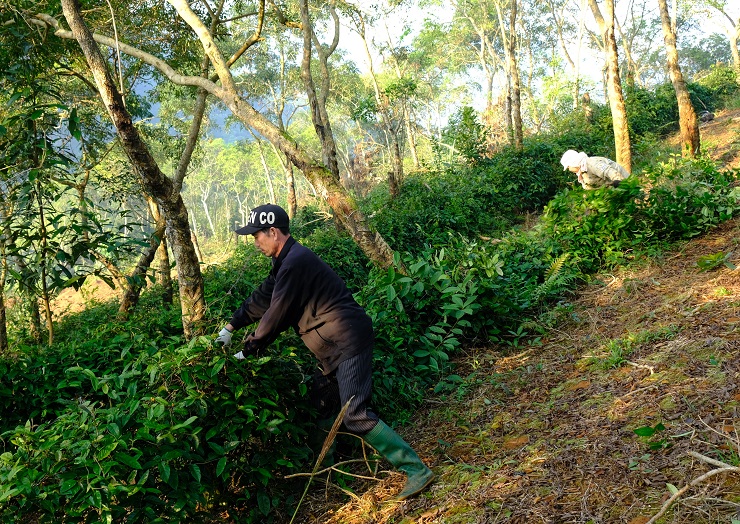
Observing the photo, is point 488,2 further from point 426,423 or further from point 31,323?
point 426,423

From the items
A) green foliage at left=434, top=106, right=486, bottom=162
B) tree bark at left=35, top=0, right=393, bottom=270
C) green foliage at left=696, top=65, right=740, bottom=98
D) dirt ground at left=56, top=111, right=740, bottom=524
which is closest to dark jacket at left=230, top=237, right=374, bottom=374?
dirt ground at left=56, top=111, right=740, bottom=524

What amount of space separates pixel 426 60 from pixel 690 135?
30.1m

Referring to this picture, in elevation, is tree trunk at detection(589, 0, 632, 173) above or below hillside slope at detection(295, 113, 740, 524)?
above

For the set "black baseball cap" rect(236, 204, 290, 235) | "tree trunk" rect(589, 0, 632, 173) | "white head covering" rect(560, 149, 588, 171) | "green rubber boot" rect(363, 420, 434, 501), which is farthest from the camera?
"tree trunk" rect(589, 0, 632, 173)

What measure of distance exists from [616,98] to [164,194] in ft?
24.2

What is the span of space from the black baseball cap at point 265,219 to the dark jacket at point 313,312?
0.45ft

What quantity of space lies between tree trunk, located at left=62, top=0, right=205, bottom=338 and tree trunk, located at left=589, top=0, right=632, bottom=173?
6909 mm

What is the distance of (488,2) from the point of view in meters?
30.5

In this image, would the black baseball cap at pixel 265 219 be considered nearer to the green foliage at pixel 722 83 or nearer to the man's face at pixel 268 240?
the man's face at pixel 268 240

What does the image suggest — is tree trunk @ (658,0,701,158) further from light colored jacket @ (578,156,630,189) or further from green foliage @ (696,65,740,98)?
green foliage @ (696,65,740,98)

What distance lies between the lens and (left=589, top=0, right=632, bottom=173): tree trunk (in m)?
A: 8.77

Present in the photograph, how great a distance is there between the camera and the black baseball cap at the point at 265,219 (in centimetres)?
→ 343

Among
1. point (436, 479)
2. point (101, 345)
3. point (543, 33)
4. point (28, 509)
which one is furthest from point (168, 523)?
point (543, 33)

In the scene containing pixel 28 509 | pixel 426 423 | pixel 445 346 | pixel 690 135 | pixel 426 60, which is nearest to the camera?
pixel 28 509
